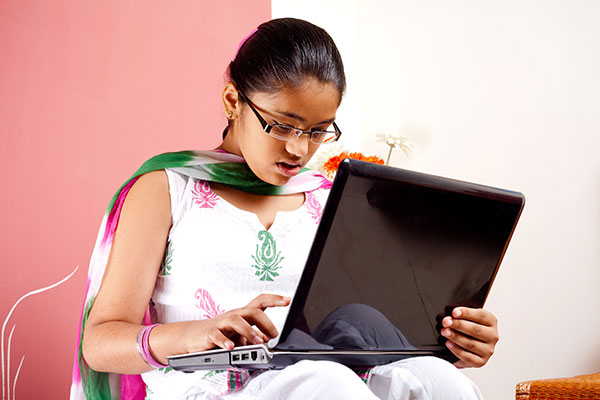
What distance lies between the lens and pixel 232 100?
42.3 inches

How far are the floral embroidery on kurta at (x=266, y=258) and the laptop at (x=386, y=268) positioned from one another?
30 cm

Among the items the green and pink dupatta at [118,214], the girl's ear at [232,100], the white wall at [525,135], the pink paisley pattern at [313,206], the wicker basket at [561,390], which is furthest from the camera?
the white wall at [525,135]

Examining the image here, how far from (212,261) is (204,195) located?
136 millimetres

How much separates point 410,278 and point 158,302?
0.48 meters

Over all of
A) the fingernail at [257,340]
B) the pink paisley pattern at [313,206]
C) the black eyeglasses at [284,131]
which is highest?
the black eyeglasses at [284,131]

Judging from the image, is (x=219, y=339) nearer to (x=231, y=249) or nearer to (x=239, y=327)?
(x=239, y=327)

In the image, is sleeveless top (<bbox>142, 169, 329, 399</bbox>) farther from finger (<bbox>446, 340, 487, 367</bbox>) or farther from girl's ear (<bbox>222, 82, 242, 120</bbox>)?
finger (<bbox>446, 340, 487, 367</bbox>)

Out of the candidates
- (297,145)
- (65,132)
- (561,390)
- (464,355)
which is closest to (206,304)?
(297,145)

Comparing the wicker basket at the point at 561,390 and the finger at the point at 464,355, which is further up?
the finger at the point at 464,355

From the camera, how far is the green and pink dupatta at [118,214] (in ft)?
3.14

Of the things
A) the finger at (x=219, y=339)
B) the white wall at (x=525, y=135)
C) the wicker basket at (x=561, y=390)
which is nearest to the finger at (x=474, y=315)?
the finger at (x=219, y=339)

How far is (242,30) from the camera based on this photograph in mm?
2178

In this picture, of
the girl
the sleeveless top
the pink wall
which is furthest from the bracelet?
the pink wall

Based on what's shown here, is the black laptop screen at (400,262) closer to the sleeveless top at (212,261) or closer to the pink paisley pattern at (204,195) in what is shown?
the sleeveless top at (212,261)
